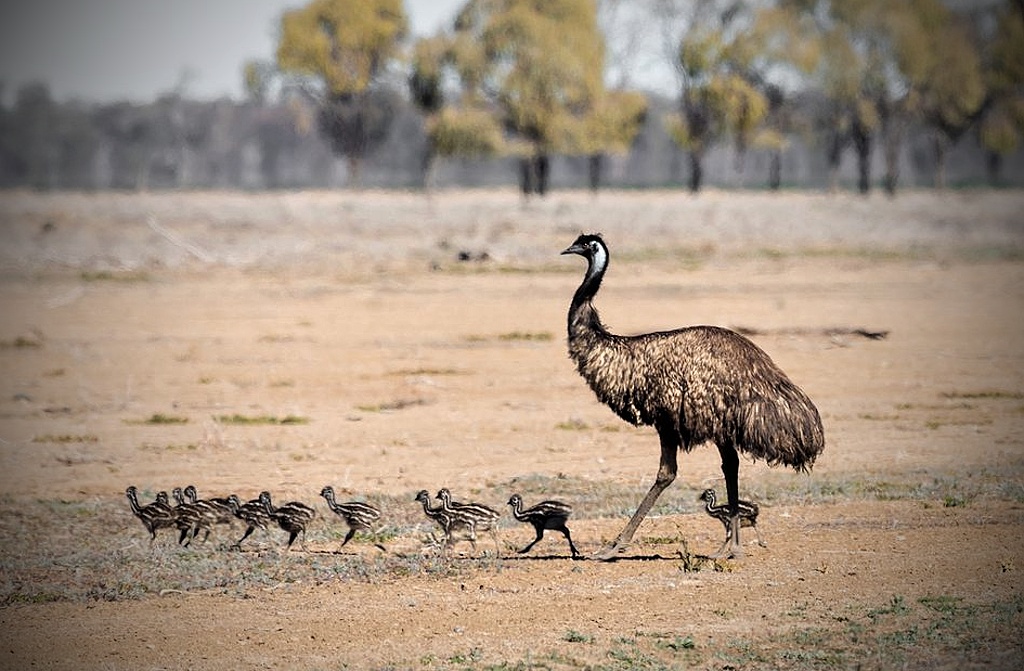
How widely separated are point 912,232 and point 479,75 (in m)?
16.8

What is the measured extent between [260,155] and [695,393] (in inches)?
4033

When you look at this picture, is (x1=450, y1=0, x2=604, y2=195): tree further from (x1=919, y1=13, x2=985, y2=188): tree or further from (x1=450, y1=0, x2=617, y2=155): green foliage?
(x1=919, y1=13, x2=985, y2=188): tree

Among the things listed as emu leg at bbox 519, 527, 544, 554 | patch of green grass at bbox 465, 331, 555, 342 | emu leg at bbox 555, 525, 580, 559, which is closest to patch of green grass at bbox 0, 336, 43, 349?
patch of green grass at bbox 465, 331, 555, 342

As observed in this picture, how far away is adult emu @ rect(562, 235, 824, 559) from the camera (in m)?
9.48

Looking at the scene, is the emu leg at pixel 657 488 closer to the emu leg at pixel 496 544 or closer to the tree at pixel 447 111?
the emu leg at pixel 496 544

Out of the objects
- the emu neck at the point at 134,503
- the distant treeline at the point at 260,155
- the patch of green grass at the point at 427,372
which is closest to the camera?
the emu neck at the point at 134,503

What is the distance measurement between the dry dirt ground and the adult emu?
0.69 m

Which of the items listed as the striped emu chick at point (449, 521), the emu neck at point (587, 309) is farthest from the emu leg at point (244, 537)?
the emu neck at point (587, 309)

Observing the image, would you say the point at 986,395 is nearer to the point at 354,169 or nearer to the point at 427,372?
the point at 427,372

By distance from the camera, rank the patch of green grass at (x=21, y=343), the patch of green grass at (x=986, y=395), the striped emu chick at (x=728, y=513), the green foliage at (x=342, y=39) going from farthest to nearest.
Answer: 1. the green foliage at (x=342, y=39)
2. the patch of green grass at (x=21, y=343)
3. the patch of green grass at (x=986, y=395)
4. the striped emu chick at (x=728, y=513)

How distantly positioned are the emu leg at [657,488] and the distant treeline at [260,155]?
251ft

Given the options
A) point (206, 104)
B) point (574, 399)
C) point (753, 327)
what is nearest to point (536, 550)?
point (574, 399)

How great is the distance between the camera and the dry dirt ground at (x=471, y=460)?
8383 mm

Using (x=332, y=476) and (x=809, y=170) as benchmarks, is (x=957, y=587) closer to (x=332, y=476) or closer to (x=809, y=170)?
(x=332, y=476)
